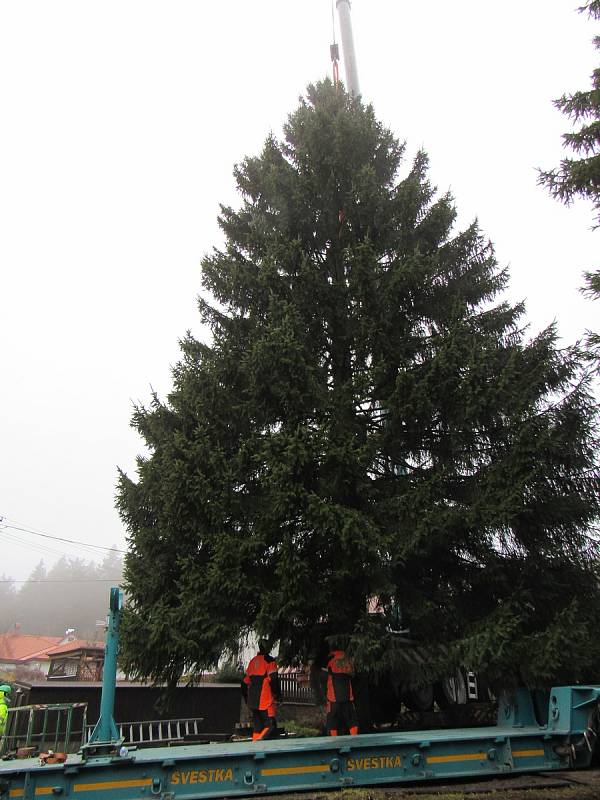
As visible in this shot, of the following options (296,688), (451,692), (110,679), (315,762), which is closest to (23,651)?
(296,688)

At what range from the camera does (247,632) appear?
852 centimetres

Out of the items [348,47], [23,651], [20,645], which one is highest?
[348,47]

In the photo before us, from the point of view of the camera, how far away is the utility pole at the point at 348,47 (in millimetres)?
15898

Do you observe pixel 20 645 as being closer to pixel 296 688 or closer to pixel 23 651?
pixel 23 651

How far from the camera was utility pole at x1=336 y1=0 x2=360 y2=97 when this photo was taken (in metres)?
15.9

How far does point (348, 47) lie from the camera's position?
17422 millimetres

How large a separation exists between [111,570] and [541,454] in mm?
120124

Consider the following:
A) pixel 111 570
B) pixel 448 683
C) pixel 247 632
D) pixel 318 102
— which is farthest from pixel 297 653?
pixel 111 570

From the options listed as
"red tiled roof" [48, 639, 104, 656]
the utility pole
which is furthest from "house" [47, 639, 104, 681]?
the utility pole

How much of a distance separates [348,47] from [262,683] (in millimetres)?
16782

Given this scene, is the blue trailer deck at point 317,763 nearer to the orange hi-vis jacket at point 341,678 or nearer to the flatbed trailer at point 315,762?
the flatbed trailer at point 315,762

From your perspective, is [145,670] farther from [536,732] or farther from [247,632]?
[536,732]

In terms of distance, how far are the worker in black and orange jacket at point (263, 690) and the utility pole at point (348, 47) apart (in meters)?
12.6

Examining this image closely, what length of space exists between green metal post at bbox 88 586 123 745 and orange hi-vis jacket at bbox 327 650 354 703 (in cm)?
271
